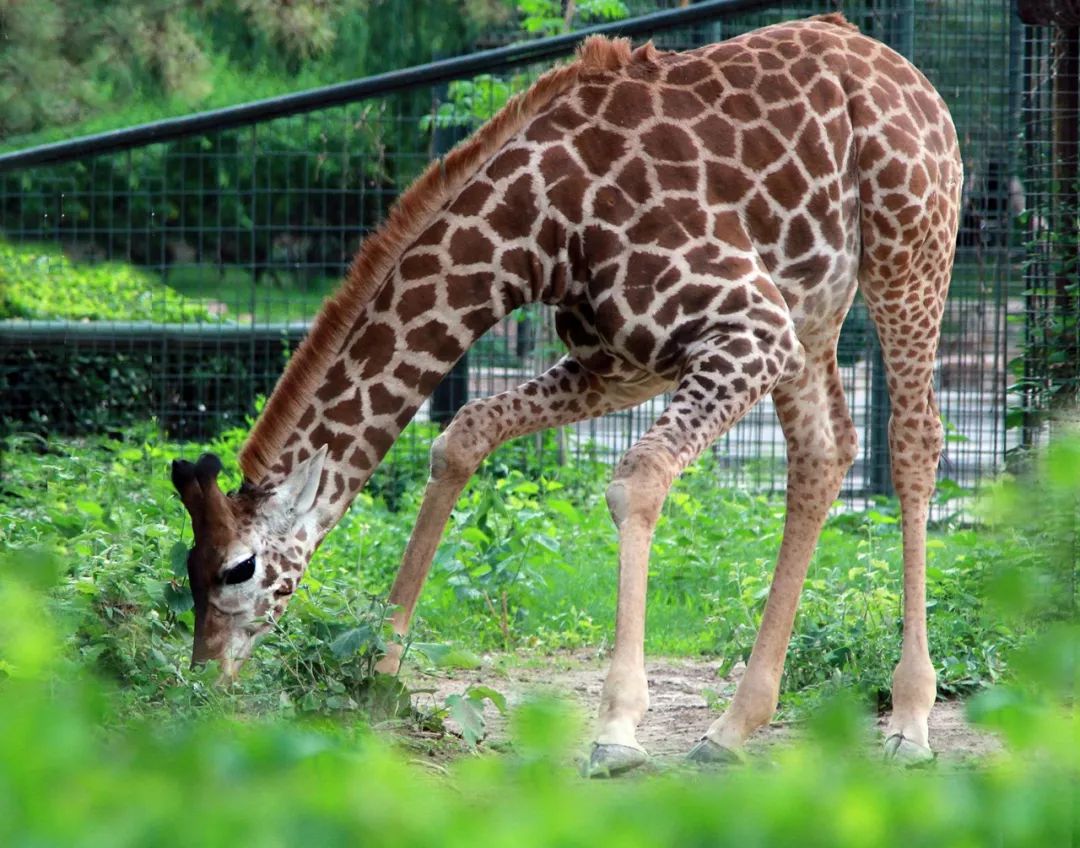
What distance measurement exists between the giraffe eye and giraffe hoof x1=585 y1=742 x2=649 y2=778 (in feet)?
3.73

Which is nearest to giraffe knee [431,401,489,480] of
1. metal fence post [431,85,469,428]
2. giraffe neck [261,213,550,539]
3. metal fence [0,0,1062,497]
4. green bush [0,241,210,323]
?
giraffe neck [261,213,550,539]

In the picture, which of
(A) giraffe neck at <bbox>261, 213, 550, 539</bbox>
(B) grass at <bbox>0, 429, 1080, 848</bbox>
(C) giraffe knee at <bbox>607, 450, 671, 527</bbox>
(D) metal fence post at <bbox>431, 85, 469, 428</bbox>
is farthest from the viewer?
(D) metal fence post at <bbox>431, 85, 469, 428</bbox>

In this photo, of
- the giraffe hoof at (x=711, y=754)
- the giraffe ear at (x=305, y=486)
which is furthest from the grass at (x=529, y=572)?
the giraffe hoof at (x=711, y=754)

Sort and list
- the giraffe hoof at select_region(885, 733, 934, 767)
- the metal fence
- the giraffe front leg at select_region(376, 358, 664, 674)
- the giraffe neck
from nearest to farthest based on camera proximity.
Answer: the giraffe hoof at select_region(885, 733, 934, 767) → the giraffe neck → the giraffe front leg at select_region(376, 358, 664, 674) → the metal fence

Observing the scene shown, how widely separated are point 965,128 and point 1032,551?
4324 mm

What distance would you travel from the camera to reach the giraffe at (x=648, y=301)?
4406 mm

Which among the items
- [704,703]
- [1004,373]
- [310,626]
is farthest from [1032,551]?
[1004,373]

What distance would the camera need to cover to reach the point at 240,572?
14.4 ft

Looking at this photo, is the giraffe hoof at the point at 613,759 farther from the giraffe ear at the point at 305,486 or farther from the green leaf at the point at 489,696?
the giraffe ear at the point at 305,486

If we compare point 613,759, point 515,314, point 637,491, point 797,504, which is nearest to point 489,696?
point 613,759

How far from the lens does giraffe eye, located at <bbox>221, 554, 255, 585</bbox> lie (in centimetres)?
437

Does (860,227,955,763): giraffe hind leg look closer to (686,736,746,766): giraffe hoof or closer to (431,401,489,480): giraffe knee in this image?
(686,736,746,766): giraffe hoof

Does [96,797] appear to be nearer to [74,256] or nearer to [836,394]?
[836,394]

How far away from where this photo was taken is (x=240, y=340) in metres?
9.06
